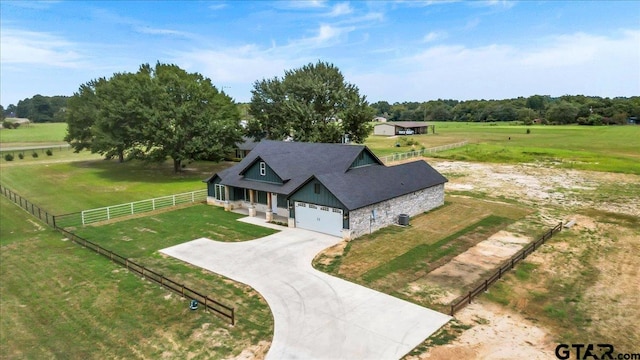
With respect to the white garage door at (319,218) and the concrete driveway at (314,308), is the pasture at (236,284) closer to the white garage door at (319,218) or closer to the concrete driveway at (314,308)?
the concrete driveway at (314,308)

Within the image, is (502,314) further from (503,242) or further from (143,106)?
(143,106)

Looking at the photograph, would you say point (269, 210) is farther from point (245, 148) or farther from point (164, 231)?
point (245, 148)

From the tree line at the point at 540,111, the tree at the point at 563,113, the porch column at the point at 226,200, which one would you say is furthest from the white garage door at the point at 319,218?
the tree at the point at 563,113

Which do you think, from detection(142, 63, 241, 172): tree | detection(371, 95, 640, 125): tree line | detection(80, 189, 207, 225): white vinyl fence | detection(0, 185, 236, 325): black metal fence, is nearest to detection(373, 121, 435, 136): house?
detection(371, 95, 640, 125): tree line

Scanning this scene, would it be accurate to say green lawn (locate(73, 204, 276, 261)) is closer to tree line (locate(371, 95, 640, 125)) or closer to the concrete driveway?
the concrete driveway

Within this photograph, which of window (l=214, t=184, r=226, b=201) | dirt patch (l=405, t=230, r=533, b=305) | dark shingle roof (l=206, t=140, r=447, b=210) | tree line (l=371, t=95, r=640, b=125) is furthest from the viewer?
tree line (l=371, t=95, r=640, b=125)

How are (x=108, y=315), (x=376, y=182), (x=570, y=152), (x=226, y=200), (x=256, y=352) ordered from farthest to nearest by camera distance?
(x=570, y=152) < (x=226, y=200) < (x=376, y=182) < (x=108, y=315) < (x=256, y=352)

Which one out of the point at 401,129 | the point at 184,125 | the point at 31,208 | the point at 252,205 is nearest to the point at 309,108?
the point at 184,125
